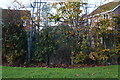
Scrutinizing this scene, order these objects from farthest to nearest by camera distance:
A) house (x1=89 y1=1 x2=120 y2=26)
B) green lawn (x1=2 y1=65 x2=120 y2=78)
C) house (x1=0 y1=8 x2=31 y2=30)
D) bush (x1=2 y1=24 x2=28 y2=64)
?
house (x1=0 y1=8 x2=31 y2=30)
house (x1=89 y1=1 x2=120 y2=26)
bush (x1=2 y1=24 x2=28 y2=64)
green lawn (x1=2 y1=65 x2=120 y2=78)

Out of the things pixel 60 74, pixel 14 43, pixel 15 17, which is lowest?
pixel 60 74

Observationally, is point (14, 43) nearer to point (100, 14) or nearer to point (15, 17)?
point (15, 17)

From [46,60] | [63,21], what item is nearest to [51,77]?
[46,60]

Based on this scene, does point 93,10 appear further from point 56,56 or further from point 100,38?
point 56,56

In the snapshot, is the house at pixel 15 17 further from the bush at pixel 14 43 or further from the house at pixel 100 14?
the house at pixel 100 14

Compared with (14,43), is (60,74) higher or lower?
lower

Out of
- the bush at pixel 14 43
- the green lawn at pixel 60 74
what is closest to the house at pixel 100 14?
the green lawn at pixel 60 74

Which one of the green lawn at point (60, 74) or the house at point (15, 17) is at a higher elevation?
the house at point (15, 17)

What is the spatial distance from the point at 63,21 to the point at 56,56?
6.13ft

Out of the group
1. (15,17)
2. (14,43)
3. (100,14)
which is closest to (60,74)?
(14,43)

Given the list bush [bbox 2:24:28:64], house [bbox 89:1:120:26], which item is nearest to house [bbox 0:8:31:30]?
bush [bbox 2:24:28:64]

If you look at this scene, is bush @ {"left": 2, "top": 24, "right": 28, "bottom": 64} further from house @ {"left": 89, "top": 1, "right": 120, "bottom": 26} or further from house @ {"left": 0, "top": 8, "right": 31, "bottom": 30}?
house @ {"left": 89, "top": 1, "right": 120, "bottom": 26}

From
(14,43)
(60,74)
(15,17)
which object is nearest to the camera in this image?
(60,74)

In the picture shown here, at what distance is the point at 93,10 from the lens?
31.3ft
